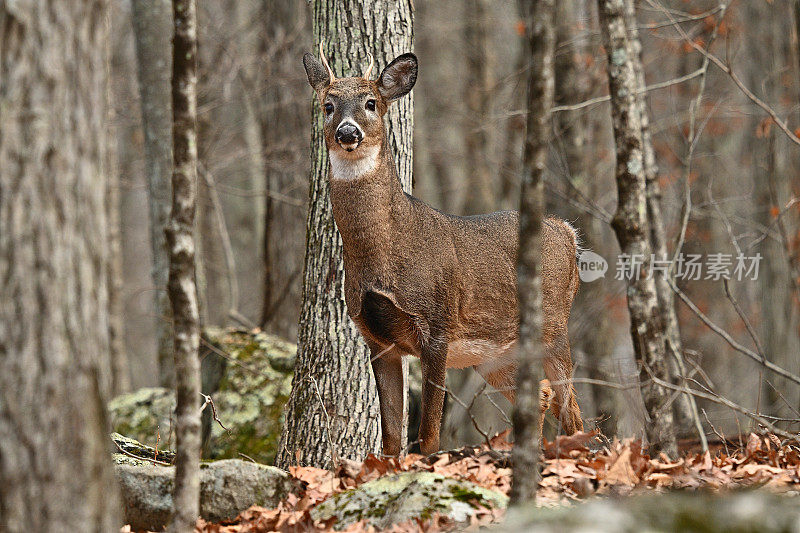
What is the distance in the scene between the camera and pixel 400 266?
5.86 m

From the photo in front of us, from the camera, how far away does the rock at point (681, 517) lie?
9.27 ft

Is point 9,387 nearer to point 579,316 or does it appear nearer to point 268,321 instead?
point 268,321

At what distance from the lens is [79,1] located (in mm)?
3355

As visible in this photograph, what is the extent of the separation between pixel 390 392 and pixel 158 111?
22.2 feet

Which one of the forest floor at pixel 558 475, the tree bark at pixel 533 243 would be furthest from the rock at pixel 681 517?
the forest floor at pixel 558 475

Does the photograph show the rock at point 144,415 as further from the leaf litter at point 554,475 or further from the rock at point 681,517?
the rock at point 681,517

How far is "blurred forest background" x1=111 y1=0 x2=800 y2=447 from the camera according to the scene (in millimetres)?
11766

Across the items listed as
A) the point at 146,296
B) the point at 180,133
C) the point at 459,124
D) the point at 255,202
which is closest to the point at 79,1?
the point at 180,133

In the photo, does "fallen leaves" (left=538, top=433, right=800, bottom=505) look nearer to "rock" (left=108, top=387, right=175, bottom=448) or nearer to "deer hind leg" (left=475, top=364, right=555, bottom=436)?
"deer hind leg" (left=475, top=364, right=555, bottom=436)

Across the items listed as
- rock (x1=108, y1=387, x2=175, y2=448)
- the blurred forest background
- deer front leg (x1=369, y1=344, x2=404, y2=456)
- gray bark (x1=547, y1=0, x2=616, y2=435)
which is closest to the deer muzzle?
deer front leg (x1=369, y1=344, x2=404, y2=456)

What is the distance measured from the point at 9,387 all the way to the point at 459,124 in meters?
18.3

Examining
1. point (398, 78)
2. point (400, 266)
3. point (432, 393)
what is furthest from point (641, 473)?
point (398, 78)

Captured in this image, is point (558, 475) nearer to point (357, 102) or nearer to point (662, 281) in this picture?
point (357, 102)

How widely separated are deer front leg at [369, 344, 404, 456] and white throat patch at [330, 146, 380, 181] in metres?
1.14
